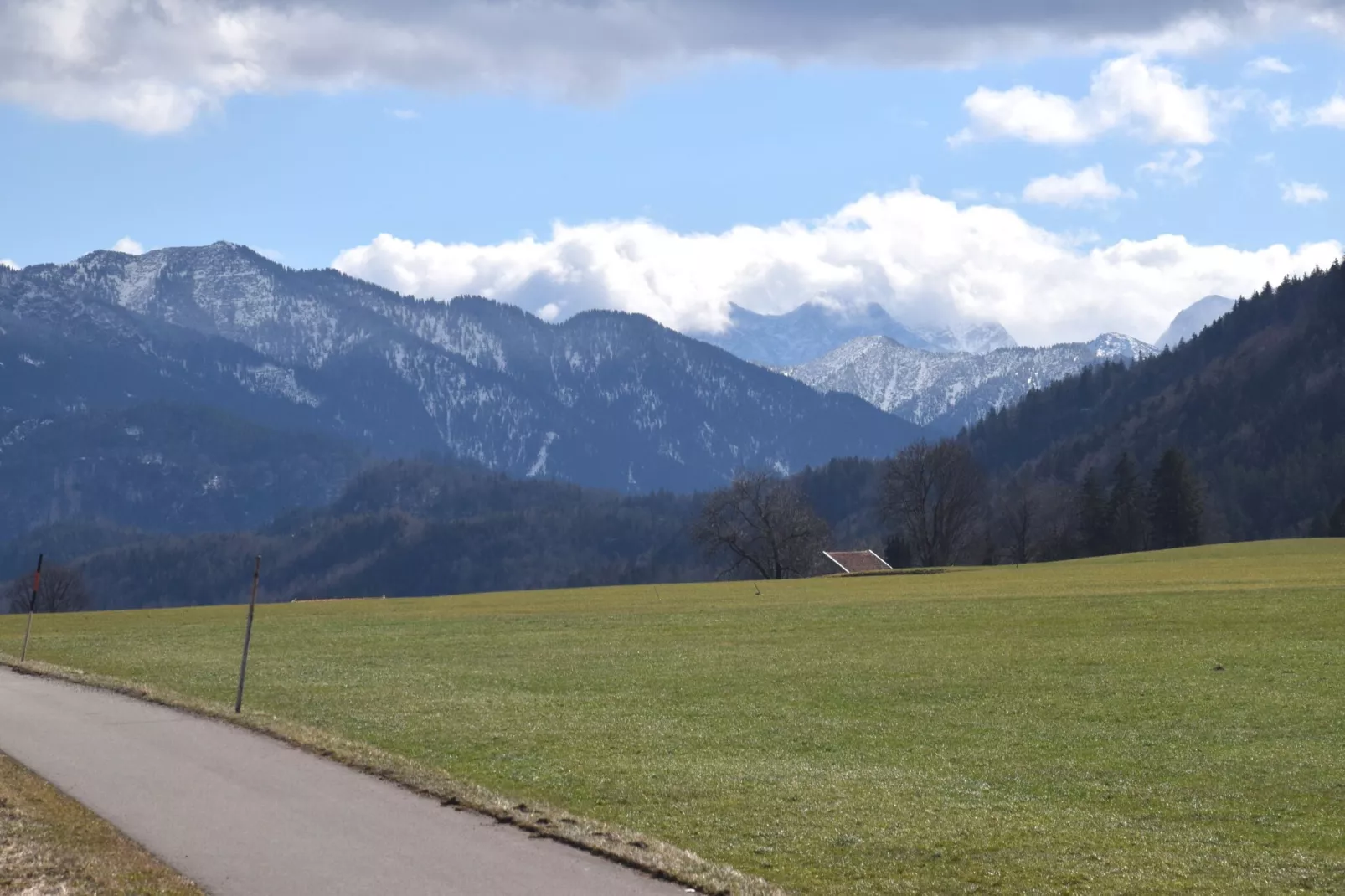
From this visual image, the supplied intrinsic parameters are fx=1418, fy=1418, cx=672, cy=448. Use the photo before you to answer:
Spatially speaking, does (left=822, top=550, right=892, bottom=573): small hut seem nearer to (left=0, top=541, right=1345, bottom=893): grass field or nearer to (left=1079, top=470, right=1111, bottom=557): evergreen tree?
(left=1079, top=470, right=1111, bottom=557): evergreen tree

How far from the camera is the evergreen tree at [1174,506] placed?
452ft

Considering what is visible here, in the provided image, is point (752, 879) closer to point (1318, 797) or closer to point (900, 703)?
point (1318, 797)

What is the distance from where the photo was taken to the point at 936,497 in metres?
142

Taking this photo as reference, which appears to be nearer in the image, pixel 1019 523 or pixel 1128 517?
pixel 1128 517

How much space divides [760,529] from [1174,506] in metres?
40.8

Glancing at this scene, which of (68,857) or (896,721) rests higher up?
(896,721)

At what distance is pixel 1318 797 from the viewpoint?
66.0 feet

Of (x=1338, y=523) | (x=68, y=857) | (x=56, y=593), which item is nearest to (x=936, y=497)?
(x=1338, y=523)

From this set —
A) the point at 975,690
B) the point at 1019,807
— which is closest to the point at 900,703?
the point at 975,690

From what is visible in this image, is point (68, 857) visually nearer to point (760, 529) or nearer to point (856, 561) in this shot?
point (760, 529)

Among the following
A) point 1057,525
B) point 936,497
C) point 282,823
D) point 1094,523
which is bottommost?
point 282,823

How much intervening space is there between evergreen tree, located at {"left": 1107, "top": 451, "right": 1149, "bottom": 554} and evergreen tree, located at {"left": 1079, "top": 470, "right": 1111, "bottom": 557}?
0.61 m

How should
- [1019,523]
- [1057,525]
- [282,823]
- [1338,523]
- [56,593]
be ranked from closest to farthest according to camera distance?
[282,823], [1338,523], [1019,523], [1057,525], [56,593]

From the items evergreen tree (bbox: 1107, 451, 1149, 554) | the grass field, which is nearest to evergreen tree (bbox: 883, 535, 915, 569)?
evergreen tree (bbox: 1107, 451, 1149, 554)
